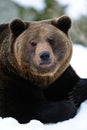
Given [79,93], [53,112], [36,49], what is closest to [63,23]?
[36,49]

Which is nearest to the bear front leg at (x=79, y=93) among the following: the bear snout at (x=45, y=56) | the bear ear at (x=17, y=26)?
the bear snout at (x=45, y=56)

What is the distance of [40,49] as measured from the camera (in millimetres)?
6695

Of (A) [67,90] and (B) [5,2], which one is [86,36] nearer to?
(B) [5,2]

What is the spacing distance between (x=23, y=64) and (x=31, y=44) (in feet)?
0.82

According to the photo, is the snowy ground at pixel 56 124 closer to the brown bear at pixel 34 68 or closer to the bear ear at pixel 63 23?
the brown bear at pixel 34 68

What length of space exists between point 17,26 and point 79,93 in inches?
44.8

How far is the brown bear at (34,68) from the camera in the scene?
683 cm

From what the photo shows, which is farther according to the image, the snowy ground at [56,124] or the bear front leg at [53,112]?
the bear front leg at [53,112]

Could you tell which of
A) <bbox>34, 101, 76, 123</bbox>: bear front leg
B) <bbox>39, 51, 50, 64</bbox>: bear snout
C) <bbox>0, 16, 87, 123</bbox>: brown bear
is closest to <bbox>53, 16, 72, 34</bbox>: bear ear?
<bbox>0, 16, 87, 123</bbox>: brown bear

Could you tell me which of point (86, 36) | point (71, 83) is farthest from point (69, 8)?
point (71, 83)

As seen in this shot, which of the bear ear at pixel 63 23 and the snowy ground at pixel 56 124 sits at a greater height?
the bear ear at pixel 63 23

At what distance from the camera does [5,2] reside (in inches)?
543

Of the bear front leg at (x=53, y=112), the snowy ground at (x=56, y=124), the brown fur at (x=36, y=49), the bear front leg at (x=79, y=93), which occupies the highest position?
the brown fur at (x=36, y=49)

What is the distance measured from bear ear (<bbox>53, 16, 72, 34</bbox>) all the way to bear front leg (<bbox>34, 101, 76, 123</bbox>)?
88 cm
